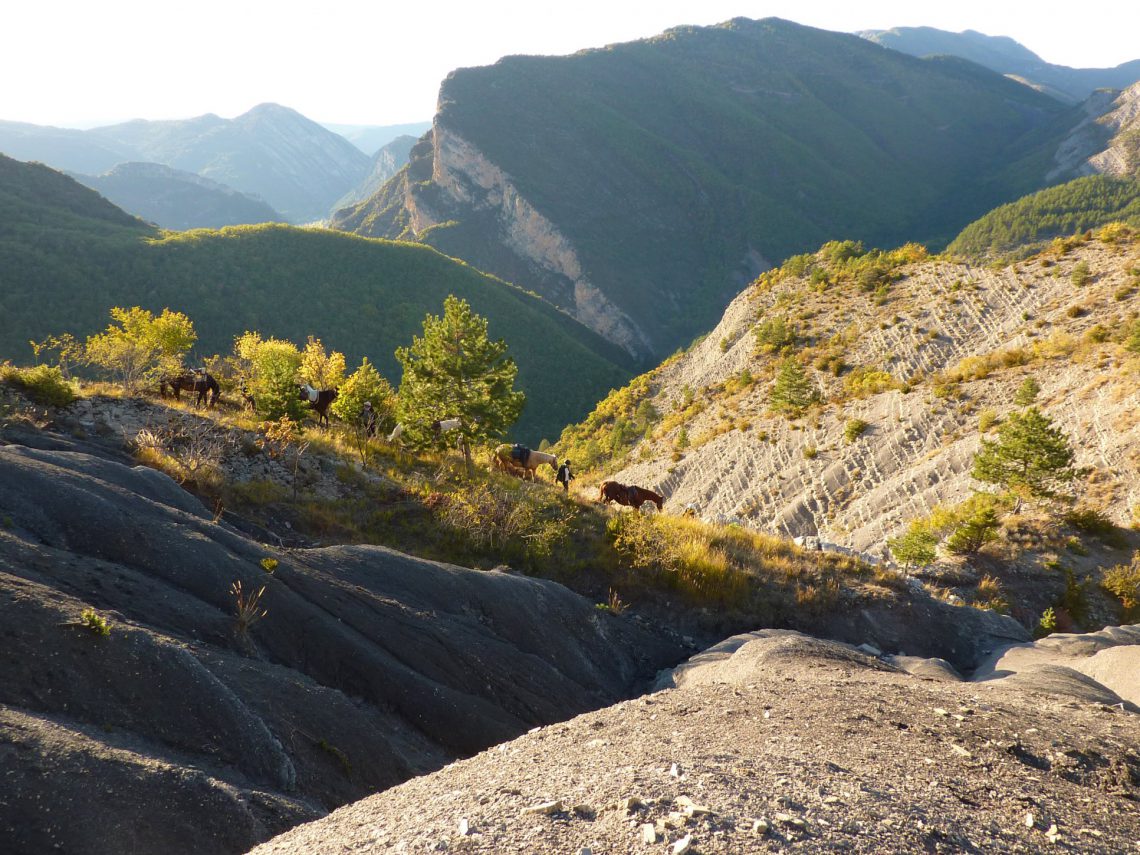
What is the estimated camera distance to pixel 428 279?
132 m

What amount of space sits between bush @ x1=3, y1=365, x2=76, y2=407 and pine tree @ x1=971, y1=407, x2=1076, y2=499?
33.7m

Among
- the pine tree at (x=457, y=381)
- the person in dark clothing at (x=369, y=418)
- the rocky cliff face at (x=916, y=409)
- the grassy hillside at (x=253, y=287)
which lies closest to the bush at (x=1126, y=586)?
the rocky cliff face at (x=916, y=409)

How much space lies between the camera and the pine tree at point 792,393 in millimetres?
42050

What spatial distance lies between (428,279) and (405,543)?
124461mm

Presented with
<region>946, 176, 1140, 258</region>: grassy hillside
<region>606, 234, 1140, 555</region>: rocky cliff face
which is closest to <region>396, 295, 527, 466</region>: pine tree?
<region>606, 234, 1140, 555</region>: rocky cliff face

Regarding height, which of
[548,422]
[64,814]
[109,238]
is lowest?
[548,422]

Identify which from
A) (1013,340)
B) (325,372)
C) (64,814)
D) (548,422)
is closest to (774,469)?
(1013,340)

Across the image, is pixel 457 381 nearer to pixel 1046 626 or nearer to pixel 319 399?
pixel 319 399

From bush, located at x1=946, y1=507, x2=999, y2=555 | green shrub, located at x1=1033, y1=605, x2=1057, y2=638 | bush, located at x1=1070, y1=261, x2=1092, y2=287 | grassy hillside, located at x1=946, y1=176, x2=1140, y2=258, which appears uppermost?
grassy hillside, located at x1=946, y1=176, x2=1140, y2=258

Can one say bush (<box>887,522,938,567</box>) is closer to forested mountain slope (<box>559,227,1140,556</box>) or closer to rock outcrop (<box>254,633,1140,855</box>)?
forested mountain slope (<box>559,227,1140,556</box>)

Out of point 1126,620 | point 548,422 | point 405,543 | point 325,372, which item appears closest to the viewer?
point 405,543

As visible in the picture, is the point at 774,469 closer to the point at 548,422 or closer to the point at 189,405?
the point at 189,405

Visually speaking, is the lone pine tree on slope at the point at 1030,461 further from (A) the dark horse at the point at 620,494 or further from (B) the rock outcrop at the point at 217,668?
(B) the rock outcrop at the point at 217,668

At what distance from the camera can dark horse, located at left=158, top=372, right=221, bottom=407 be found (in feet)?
83.1
